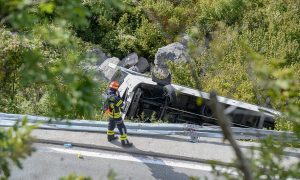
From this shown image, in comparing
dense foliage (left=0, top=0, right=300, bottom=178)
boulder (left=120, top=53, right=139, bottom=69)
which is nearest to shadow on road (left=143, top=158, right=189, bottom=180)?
dense foliage (left=0, top=0, right=300, bottom=178)

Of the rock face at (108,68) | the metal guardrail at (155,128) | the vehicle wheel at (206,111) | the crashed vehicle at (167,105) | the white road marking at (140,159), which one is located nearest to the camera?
the white road marking at (140,159)

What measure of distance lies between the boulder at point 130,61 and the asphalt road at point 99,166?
5.98 metres

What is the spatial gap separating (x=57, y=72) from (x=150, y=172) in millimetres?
5043

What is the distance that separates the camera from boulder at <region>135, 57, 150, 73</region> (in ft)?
47.7

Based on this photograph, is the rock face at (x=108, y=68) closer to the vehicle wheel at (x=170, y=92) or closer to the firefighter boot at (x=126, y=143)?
the vehicle wheel at (x=170, y=92)

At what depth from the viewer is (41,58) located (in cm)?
318

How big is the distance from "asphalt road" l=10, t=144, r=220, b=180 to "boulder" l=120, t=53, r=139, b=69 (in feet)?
19.6

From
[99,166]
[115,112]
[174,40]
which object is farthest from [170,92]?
[174,40]

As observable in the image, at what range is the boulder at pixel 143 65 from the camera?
→ 1453 centimetres

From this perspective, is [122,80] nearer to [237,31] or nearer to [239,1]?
Result: [237,31]

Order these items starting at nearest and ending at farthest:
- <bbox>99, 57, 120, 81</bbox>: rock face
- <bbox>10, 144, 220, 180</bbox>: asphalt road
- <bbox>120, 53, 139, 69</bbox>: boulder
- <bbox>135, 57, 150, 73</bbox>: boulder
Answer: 1. <bbox>10, 144, 220, 180</bbox>: asphalt road
2. <bbox>99, 57, 120, 81</bbox>: rock face
3. <bbox>120, 53, 139, 69</bbox>: boulder
4. <bbox>135, 57, 150, 73</bbox>: boulder

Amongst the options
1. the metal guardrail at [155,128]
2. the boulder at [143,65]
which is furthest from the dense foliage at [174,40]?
the metal guardrail at [155,128]

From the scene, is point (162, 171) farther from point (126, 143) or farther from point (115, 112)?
point (115, 112)

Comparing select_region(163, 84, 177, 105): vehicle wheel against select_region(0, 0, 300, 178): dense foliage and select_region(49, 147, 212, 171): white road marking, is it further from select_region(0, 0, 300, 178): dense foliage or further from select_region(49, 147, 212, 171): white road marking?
select_region(49, 147, 212, 171): white road marking
